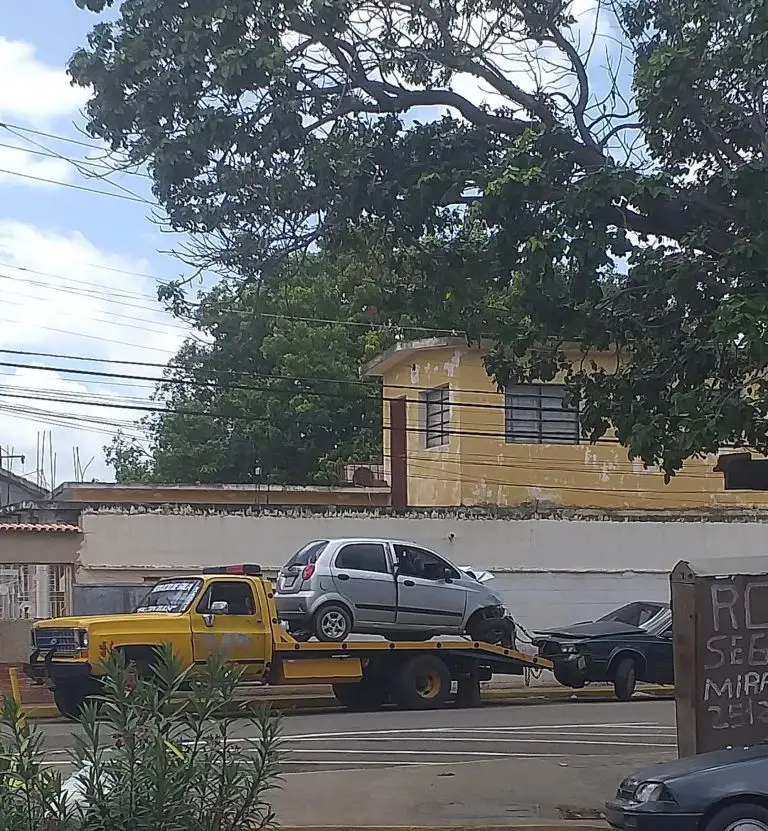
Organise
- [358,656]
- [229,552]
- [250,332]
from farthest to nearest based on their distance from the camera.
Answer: [250,332]
[229,552]
[358,656]

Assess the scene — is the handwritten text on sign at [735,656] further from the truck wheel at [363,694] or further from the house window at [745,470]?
the truck wheel at [363,694]

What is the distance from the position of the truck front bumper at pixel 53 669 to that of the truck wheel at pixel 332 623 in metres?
3.54

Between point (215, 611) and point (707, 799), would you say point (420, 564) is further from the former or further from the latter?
point (707, 799)

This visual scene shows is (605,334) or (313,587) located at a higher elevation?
(605,334)

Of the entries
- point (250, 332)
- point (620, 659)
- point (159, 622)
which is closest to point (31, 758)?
point (159, 622)

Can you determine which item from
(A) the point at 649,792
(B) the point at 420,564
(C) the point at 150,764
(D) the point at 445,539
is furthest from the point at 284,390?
(C) the point at 150,764

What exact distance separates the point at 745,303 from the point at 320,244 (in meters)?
4.75

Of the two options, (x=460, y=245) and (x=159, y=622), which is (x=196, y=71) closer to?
(x=460, y=245)

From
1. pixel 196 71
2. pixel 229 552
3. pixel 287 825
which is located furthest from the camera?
pixel 229 552

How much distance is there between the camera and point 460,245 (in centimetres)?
1317

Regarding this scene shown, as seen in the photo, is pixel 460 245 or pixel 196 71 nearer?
pixel 196 71

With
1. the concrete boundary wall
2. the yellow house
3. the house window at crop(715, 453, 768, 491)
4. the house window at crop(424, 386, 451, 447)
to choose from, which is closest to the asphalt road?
the house window at crop(715, 453, 768, 491)

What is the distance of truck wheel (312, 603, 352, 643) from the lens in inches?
770

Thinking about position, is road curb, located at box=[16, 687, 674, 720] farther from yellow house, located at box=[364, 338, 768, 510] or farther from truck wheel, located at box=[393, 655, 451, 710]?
yellow house, located at box=[364, 338, 768, 510]
